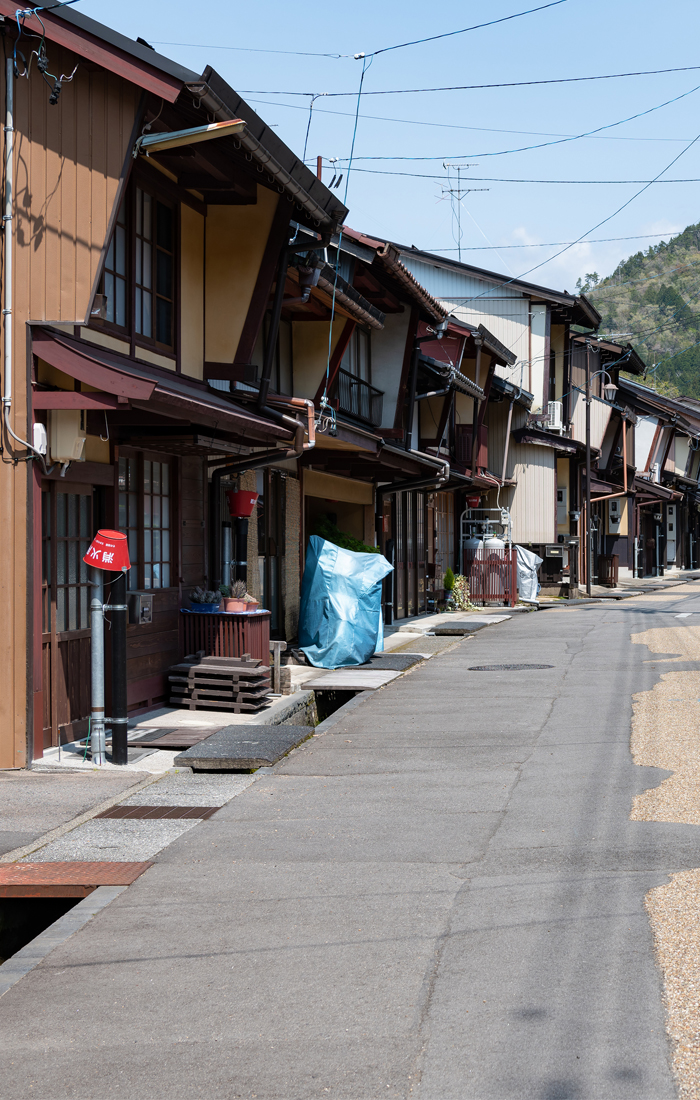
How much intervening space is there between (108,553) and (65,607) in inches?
43.4

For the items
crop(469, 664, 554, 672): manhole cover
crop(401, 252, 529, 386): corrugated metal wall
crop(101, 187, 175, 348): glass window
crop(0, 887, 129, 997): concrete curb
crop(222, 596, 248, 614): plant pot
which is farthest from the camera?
crop(401, 252, 529, 386): corrugated metal wall

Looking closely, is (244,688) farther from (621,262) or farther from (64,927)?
(621,262)

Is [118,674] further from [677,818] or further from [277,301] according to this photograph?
[277,301]

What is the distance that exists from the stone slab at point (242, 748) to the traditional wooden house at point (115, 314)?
52.5 inches

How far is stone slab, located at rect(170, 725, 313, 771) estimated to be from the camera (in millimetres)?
9508

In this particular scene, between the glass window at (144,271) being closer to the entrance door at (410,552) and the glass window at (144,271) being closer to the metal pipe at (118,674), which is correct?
the metal pipe at (118,674)

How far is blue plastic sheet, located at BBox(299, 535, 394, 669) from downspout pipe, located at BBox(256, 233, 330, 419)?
11.9ft

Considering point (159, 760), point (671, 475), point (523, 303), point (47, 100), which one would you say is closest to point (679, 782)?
point (159, 760)

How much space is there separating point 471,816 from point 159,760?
3328mm

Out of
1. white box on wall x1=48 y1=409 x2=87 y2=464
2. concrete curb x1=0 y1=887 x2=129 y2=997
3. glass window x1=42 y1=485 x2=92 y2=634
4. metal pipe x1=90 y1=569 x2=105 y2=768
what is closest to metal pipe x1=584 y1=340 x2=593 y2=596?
glass window x1=42 y1=485 x2=92 y2=634

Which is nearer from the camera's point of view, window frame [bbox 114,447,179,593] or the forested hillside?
window frame [bbox 114,447,179,593]

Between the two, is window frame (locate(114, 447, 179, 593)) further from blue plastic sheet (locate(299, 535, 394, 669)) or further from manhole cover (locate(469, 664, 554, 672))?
manhole cover (locate(469, 664, 554, 672))

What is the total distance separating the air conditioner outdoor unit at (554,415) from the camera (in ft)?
124

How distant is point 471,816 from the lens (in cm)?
779
